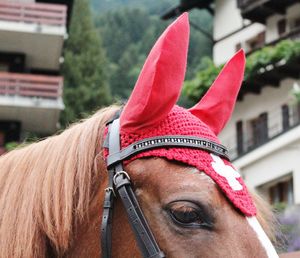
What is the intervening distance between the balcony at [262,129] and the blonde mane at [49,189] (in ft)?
68.2

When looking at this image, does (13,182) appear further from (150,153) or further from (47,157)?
(150,153)

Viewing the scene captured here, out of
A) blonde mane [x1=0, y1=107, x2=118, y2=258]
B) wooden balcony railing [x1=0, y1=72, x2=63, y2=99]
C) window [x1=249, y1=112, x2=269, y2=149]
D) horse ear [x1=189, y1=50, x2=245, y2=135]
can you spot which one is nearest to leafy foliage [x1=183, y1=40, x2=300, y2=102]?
window [x1=249, y1=112, x2=269, y2=149]

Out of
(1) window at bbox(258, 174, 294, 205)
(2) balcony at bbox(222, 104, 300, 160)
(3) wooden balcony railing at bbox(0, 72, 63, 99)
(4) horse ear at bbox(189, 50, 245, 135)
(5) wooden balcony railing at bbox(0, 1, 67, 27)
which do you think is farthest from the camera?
(5) wooden balcony railing at bbox(0, 1, 67, 27)

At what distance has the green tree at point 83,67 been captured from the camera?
155ft

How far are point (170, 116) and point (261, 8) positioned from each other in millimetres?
25967

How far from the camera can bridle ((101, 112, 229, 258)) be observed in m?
2.20

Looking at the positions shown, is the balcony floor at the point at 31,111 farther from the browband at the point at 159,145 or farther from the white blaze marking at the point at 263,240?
the white blaze marking at the point at 263,240

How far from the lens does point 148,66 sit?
228 centimetres

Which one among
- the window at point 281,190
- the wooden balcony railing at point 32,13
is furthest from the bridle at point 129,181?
the wooden balcony railing at point 32,13

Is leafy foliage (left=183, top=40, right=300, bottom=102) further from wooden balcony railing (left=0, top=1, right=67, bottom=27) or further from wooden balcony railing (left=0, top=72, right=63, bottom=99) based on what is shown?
wooden balcony railing (left=0, top=1, right=67, bottom=27)

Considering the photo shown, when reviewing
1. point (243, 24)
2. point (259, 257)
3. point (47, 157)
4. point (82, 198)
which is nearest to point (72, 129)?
point (47, 157)

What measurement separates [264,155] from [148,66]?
22.9 m

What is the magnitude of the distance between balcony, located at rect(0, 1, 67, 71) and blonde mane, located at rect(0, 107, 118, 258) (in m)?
23.0

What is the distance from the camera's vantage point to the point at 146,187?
2297 mm
